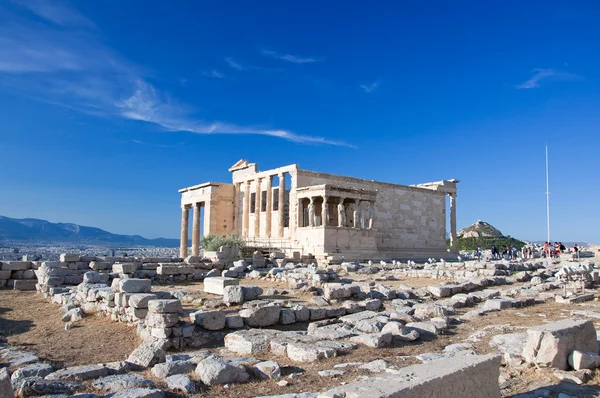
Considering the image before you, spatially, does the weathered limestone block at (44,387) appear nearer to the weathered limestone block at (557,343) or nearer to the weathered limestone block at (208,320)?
the weathered limestone block at (208,320)

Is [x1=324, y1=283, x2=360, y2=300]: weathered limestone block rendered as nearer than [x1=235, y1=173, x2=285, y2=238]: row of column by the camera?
Yes

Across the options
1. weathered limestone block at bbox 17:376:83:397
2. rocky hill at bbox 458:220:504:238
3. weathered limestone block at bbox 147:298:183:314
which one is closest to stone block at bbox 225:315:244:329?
weathered limestone block at bbox 147:298:183:314

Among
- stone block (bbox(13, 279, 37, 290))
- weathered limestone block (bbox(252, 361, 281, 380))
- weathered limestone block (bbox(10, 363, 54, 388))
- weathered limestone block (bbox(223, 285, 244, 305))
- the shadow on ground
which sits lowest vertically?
the shadow on ground

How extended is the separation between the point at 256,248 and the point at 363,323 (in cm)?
1990

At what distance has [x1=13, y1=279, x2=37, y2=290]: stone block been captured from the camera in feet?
50.9

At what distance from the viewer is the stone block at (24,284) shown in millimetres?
15516

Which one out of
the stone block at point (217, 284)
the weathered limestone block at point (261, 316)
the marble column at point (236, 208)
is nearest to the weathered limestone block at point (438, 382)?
the weathered limestone block at point (261, 316)

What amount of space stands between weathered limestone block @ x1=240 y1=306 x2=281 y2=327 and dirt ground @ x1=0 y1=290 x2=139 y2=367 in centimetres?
200

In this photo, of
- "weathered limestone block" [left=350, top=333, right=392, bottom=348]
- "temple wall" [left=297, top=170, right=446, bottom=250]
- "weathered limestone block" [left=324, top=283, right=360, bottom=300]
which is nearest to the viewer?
"weathered limestone block" [left=350, top=333, right=392, bottom=348]

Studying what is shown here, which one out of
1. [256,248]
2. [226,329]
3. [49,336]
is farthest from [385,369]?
[256,248]

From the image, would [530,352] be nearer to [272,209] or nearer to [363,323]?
[363,323]

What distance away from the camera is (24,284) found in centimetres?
1568

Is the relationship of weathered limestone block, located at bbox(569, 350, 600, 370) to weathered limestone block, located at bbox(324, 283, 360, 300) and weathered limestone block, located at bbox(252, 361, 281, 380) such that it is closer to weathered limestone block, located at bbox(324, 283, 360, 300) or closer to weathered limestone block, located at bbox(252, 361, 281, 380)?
weathered limestone block, located at bbox(252, 361, 281, 380)

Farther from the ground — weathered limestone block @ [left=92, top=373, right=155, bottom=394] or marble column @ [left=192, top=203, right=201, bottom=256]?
marble column @ [left=192, top=203, right=201, bottom=256]
